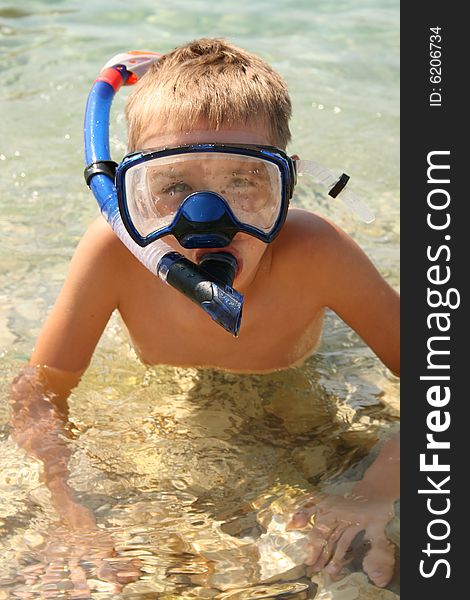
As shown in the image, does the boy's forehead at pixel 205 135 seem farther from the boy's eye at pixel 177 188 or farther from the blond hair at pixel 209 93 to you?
the boy's eye at pixel 177 188

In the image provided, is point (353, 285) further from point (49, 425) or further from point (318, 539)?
point (49, 425)

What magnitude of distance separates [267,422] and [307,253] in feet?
1.77

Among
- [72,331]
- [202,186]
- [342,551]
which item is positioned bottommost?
[342,551]

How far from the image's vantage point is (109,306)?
9.78ft

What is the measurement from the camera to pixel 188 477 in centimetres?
270

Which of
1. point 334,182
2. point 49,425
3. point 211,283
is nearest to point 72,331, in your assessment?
point 49,425

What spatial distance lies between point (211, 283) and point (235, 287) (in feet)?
1.99

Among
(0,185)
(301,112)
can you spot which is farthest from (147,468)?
Answer: (301,112)

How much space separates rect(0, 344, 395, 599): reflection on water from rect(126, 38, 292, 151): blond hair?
0.84m

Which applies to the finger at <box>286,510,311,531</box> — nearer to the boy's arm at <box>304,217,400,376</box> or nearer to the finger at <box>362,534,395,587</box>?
the finger at <box>362,534,395,587</box>

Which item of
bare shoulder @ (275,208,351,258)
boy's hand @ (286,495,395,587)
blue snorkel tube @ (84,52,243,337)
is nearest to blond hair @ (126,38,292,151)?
blue snorkel tube @ (84,52,243,337)

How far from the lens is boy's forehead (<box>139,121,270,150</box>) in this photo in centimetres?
252

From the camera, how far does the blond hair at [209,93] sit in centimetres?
256

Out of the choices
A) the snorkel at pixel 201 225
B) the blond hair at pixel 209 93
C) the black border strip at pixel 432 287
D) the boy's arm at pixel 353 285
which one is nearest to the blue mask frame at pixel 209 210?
the snorkel at pixel 201 225
